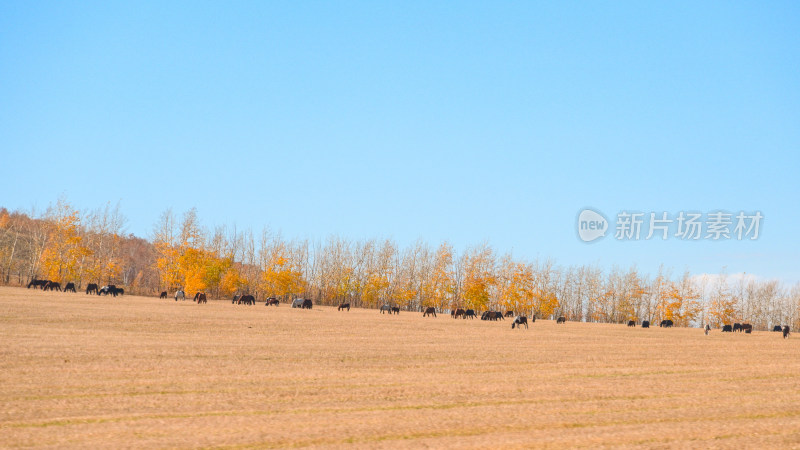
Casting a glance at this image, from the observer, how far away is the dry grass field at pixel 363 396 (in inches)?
390

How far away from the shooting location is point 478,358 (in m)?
21.4

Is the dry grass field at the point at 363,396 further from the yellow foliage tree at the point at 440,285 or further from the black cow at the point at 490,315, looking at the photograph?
the yellow foliage tree at the point at 440,285

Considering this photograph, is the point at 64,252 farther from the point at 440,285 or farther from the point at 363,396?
the point at 363,396

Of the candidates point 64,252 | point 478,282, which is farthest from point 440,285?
point 64,252

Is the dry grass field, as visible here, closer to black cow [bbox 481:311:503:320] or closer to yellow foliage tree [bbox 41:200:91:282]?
black cow [bbox 481:311:503:320]

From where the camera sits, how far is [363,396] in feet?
43.8

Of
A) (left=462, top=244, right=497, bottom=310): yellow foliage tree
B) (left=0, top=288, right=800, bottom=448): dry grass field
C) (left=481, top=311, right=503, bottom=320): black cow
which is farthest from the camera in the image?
(left=462, top=244, right=497, bottom=310): yellow foliage tree

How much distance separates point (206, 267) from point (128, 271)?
161ft

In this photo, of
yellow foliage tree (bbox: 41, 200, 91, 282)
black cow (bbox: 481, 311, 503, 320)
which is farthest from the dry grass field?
yellow foliage tree (bbox: 41, 200, 91, 282)

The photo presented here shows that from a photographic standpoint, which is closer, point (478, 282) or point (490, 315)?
point (490, 315)

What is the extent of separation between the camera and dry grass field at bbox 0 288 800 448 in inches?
390

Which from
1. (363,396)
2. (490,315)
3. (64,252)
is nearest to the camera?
(363,396)

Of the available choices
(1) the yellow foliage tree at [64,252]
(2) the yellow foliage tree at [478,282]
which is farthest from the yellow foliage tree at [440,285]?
(1) the yellow foliage tree at [64,252]

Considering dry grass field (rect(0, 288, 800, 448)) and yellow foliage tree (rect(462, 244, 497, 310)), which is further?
yellow foliage tree (rect(462, 244, 497, 310))
